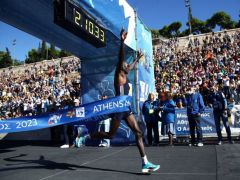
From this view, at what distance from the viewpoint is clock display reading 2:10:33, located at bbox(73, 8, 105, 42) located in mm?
7766

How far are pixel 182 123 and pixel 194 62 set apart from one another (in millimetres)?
16676

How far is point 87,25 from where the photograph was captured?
839cm

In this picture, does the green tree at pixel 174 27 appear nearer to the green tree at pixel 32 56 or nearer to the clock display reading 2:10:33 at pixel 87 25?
the green tree at pixel 32 56

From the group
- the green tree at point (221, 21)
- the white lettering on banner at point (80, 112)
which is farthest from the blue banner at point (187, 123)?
the green tree at point (221, 21)

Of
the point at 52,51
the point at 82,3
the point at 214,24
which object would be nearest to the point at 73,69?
the point at 82,3

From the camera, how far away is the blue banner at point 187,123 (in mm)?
11305

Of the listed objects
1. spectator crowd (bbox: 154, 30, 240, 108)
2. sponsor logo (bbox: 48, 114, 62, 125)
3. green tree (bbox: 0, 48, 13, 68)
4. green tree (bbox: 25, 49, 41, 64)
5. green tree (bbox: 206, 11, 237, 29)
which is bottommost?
sponsor logo (bbox: 48, 114, 62, 125)

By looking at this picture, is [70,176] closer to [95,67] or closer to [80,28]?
[80,28]

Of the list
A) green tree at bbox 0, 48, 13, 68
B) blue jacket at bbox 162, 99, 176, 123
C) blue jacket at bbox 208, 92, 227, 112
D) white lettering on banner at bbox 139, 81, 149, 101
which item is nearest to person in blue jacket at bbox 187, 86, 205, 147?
blue jacket at bbox 208, 92, 227, 112

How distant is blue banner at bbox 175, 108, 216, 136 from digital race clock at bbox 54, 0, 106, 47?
4175 mm

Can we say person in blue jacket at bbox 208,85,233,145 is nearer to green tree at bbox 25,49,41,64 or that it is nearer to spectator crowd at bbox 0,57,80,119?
spectator crowd at bbox 0,57,80,119

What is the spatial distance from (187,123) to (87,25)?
534 centimetres

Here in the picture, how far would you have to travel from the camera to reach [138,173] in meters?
6.02

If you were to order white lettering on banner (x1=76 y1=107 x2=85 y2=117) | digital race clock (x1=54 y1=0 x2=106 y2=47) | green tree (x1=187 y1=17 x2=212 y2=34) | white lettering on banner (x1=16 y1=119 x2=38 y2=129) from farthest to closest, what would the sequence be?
green tree (x1=187 y1=17 x2=212 y2=34) < white lettering on banner (x1=76 y1=107 x2=85 y2=117) < white lettering on banner (x1=16 y1=119 x2=38 y2=129) < digital race clock (x1=54 y1=0 x2=106 y2=47)
